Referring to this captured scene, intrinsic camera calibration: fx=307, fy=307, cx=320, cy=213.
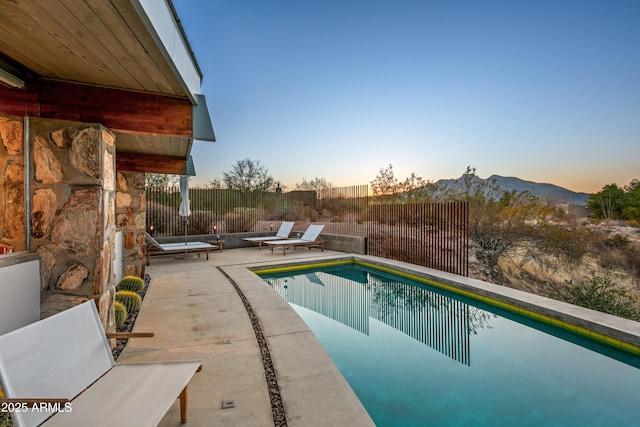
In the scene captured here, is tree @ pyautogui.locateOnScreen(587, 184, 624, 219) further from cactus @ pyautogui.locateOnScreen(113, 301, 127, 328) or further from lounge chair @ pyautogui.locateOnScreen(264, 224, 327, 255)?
cactus @ pyautogui.locateOnScreen(113, 301, 127, 328)

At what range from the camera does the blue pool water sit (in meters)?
2.77

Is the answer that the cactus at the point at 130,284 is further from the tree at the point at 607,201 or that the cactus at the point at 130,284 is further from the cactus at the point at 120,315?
the tree at the point at 607,201

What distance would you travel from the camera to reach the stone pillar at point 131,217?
586cm

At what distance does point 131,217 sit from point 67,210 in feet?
12.3

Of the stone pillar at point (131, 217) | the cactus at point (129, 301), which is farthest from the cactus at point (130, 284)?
the cactus at point (129, 301)

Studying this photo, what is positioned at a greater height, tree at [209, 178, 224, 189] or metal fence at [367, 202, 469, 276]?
tree at [209, 178, 224, 189]

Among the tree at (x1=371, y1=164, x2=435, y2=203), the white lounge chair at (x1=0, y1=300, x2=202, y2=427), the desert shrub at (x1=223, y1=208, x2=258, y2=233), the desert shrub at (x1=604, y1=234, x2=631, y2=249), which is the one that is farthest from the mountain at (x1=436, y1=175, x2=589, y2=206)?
the white lounge chair at (x1=0, y1=300, x2=202, y2=427)

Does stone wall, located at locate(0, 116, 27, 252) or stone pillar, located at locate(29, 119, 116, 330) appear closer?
stone wall, located at locate(0, 116, 27, 252)

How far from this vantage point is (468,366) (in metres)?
3.69

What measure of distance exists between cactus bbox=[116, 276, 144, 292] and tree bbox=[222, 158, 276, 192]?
1713cm

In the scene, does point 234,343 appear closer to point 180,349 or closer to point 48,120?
point 180,349

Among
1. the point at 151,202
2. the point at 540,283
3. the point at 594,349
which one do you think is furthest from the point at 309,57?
the point at 594,349

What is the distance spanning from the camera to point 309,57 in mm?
11289

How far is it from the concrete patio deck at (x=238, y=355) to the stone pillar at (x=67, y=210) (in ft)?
2.85
